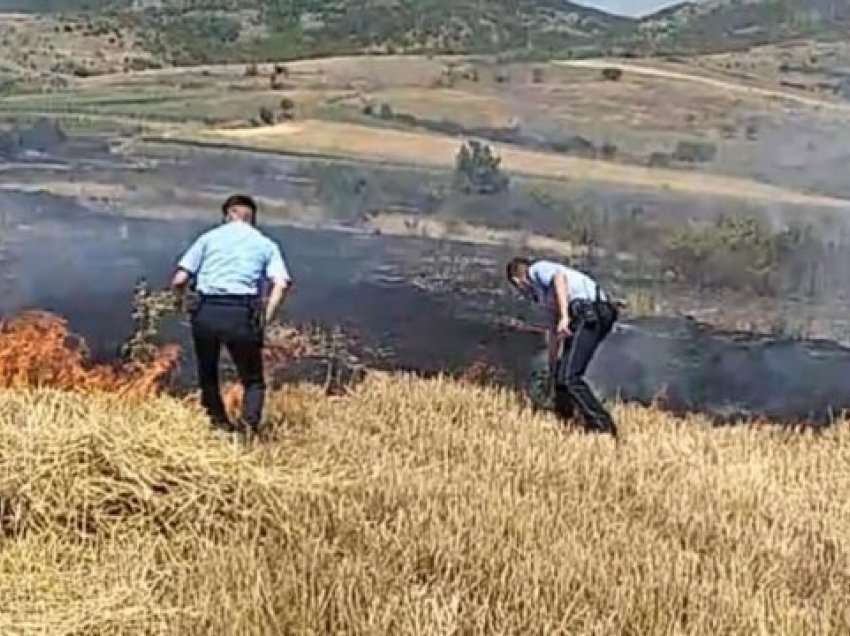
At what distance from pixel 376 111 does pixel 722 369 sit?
1985 centimetres

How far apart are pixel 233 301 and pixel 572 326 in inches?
93.2

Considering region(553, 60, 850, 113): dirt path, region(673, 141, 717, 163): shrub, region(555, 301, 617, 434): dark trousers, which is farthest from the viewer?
region(553, 60, 850, 113): dirt path

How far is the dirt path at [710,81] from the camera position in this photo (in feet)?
118

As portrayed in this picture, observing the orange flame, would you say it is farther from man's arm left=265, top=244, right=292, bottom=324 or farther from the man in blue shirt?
man's arm left=265, top=244, right=292, bottom=324

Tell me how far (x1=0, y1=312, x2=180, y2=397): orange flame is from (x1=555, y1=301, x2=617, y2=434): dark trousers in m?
2.63

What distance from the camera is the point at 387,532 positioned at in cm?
669

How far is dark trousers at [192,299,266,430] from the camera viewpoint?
30.2 feet

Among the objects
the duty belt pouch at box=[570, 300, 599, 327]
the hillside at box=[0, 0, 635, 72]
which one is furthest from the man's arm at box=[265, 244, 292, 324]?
the hillside at box=[0, 0, 635, 72]

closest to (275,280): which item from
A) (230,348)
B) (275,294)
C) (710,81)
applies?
(275,294)

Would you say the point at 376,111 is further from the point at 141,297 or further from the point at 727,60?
the point at 141,297

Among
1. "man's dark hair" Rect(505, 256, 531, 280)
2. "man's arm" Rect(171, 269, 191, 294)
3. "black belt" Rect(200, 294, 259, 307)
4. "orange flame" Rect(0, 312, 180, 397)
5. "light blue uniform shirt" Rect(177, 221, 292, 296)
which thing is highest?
"light blue uniform shirt" Rect(177, 221, 292, 296)

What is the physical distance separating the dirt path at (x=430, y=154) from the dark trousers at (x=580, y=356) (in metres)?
21.2

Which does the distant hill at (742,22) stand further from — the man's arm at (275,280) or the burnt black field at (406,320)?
the man's arm at (275,280)

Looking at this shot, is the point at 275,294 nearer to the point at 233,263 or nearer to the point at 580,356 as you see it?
the point at 233,263
